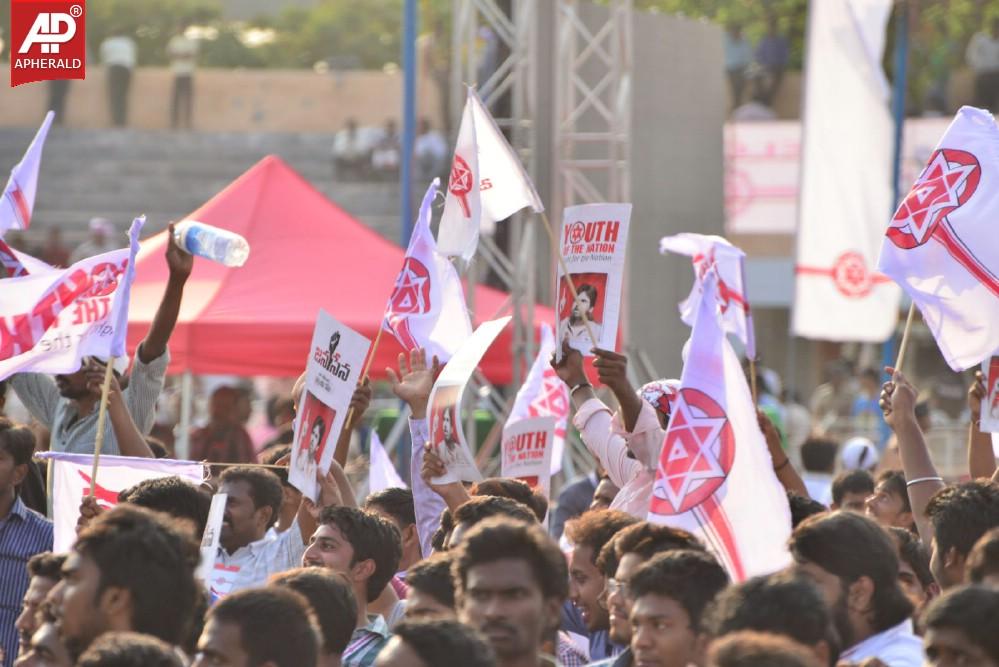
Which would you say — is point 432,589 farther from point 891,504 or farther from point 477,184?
point 891,504

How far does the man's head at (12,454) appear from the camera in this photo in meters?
6.35

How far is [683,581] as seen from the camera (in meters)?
4.53

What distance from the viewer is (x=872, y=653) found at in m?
4.55

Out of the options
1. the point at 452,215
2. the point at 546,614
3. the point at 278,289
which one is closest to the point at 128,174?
the point at 278,289

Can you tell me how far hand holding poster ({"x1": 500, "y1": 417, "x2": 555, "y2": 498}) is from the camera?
7.77 m

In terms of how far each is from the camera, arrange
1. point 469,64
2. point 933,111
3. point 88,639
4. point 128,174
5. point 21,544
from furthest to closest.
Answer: point 128,174
point 933,111
point 469,64
point 21,544
point 88,639

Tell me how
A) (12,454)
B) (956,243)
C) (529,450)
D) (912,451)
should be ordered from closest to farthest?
(912,451) → (12,454) → (956,243) → (529,450)

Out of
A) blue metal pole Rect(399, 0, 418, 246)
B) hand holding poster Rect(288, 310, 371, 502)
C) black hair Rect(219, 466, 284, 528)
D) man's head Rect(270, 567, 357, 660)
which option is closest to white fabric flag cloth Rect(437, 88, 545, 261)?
hand holding poster Rect(288, 310, 371, 502)

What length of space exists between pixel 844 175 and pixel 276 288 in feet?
16.5

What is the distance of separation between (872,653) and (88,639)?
1.88 m

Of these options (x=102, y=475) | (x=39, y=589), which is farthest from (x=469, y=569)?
(x=102, y=475)

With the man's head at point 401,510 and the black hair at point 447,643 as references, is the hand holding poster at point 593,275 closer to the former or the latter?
the man's head at point 401,510

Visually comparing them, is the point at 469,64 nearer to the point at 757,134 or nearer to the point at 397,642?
the point at 397,642

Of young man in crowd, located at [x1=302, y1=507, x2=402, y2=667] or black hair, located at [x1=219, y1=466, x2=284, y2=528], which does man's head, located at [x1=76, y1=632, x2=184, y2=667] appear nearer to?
young man in crowd, located at [x1=302, y1=507, x2=402, y2=667]
